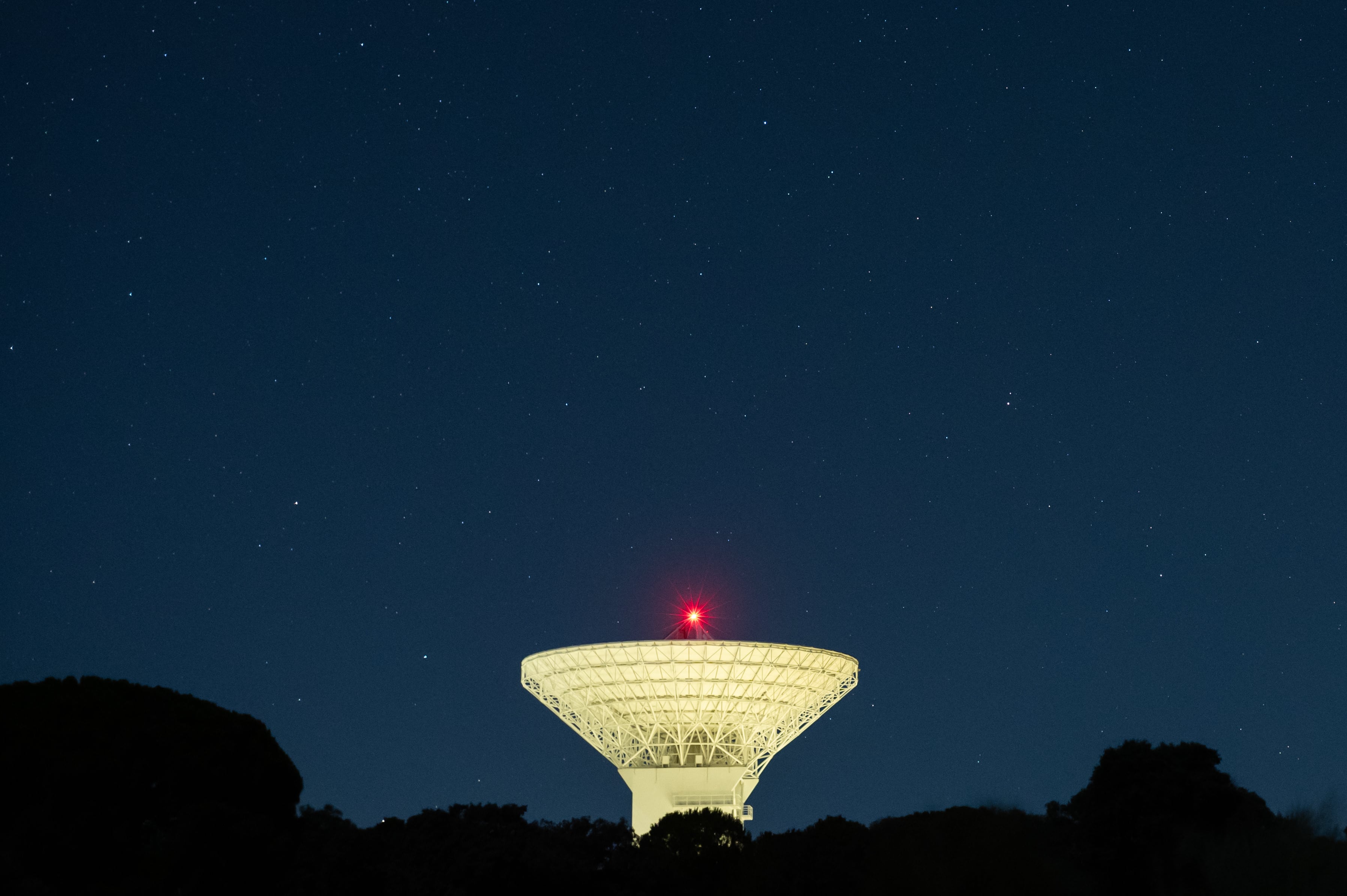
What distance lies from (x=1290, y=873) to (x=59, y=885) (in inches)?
1203

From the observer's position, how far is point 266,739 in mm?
45156

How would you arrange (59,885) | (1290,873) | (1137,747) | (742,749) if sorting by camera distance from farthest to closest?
(742,749)
(1137,747)
(59,885)
(1290,873)

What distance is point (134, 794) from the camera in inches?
1601

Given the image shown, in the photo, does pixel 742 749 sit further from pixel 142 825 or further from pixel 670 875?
pixel 142 825

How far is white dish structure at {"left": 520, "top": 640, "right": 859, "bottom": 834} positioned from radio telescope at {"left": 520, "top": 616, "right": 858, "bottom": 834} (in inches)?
1.8

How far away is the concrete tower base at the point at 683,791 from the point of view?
61.0m

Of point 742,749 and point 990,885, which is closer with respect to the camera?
point 990,885

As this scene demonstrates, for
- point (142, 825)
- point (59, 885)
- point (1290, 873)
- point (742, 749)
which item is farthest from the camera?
point (742, 749)

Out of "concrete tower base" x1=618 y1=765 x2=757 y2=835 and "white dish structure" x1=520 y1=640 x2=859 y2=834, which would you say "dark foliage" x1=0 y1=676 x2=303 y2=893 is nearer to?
"white dish structure" x1=520 y1=640 x2=859 y2=834

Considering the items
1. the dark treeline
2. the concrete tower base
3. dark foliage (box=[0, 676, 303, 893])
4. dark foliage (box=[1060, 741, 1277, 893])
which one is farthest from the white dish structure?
dark foliage (box=[1060, 741, 1277, 893])

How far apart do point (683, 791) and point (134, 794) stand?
26261 millimetres

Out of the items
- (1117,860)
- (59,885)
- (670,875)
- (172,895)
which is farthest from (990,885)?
(59,885)

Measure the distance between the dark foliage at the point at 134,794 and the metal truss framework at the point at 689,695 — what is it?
18.3 metres

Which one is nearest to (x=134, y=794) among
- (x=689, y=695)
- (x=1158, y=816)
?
(x=689, y=695)
